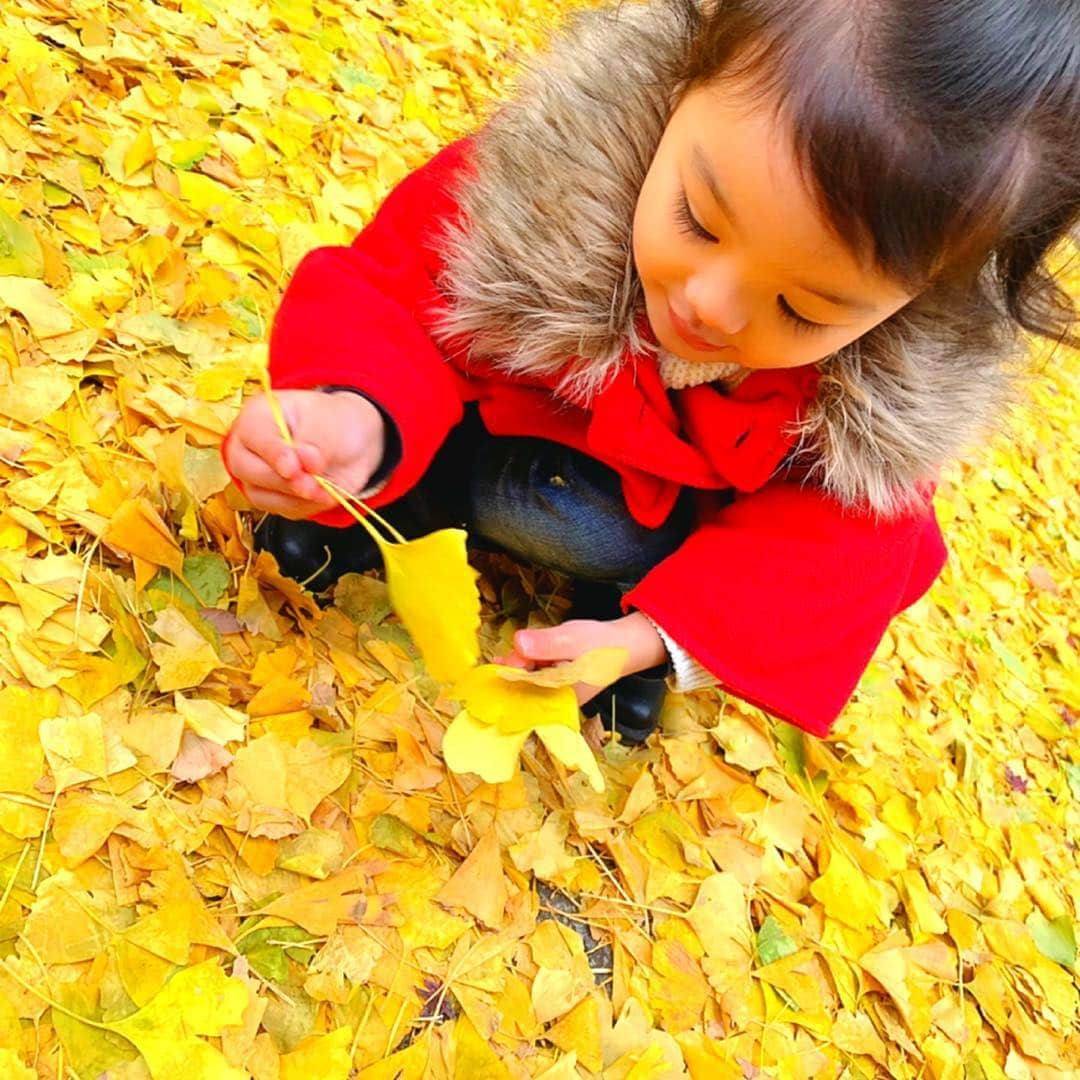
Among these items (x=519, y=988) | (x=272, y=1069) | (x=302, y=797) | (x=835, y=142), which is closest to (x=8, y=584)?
(x=302, y=797)

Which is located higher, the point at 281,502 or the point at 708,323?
the point at 708,323

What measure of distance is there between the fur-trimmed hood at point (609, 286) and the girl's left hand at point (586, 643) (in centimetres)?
20

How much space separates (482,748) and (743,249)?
0.37 meters

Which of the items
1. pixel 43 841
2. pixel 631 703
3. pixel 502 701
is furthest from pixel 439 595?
pixel 631 703

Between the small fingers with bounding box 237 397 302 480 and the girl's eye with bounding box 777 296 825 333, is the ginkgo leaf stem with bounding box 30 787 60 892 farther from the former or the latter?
the girl's eye with bounding box 777 296 825 333

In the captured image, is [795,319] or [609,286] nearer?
[795,319]

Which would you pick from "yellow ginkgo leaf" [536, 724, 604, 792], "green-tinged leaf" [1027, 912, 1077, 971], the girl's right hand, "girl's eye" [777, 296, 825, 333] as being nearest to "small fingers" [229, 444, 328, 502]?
the girl's right hand

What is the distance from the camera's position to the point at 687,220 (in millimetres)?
668

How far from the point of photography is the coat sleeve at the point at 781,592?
2.84 feet

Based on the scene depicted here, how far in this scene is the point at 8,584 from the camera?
2.42 feet

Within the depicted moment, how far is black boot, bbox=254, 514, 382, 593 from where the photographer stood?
2.88ft

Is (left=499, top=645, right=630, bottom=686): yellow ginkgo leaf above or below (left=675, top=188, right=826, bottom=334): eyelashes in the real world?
below

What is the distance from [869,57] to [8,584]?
678mm

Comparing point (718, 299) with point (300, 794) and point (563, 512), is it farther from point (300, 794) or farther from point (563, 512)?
point (300, 794)
